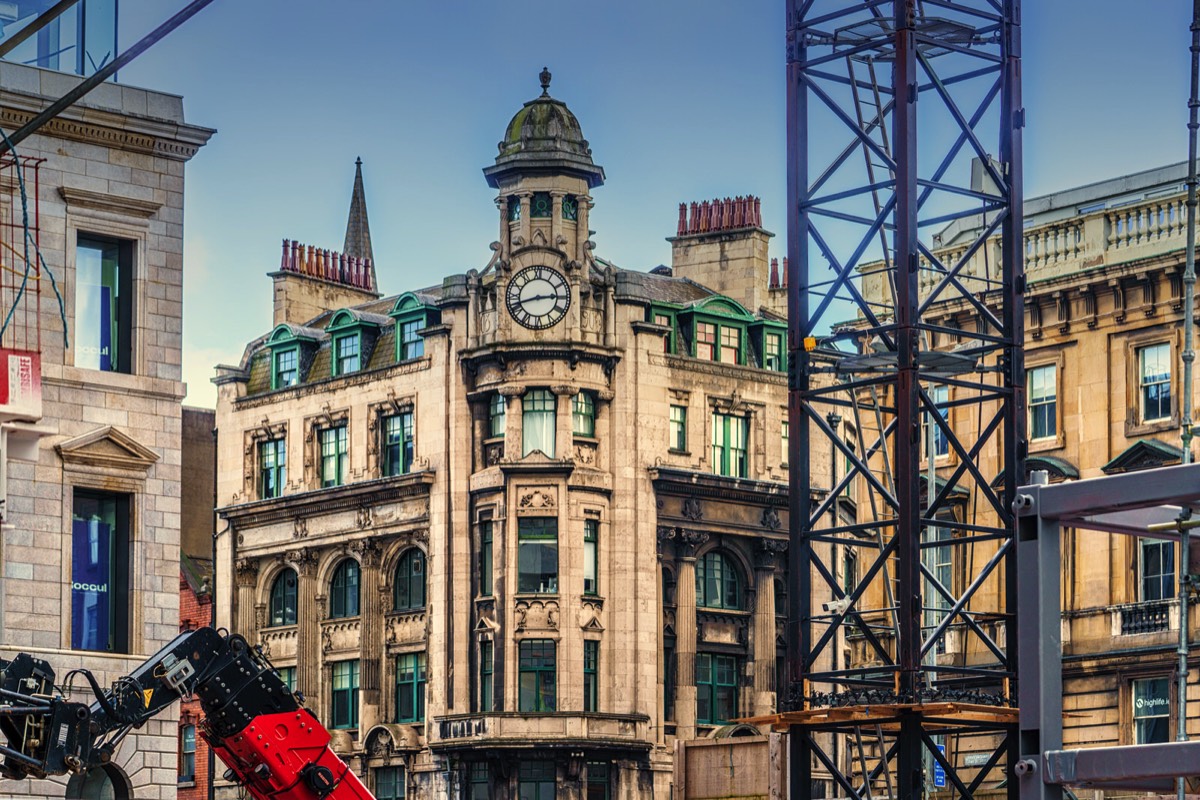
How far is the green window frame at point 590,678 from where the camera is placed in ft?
253

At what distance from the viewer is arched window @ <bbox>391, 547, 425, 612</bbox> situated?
80.3 m

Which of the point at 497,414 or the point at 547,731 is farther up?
the point at 497,414

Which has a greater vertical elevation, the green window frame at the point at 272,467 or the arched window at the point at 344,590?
the green window frame at the point at 272,467

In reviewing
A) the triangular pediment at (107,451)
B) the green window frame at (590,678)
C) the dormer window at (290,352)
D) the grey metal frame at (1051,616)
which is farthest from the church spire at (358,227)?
the grey metal frame at (1051,616)

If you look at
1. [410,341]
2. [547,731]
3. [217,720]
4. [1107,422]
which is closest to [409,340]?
[410,341]

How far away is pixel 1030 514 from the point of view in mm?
20812

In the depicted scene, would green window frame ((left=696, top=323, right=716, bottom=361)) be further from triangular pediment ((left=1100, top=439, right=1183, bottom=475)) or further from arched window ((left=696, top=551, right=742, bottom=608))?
triangular pediment ((left=1100, top=439, right=1183, bottom=475))

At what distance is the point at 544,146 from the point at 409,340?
28.0 feet

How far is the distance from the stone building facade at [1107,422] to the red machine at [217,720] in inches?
931

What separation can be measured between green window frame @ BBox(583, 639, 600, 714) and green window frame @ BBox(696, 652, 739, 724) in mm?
3729

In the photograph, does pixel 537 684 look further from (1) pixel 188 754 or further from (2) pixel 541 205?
(2) pixel 541 205

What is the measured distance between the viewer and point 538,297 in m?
78.8

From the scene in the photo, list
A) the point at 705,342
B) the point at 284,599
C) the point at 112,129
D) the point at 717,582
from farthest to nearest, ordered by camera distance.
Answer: the point at 284,599, the point at 705,342, the point at 717,582, the point at 112,129

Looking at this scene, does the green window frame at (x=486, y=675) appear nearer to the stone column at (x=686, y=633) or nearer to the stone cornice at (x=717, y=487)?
the stone column at (x=686, y=633)
